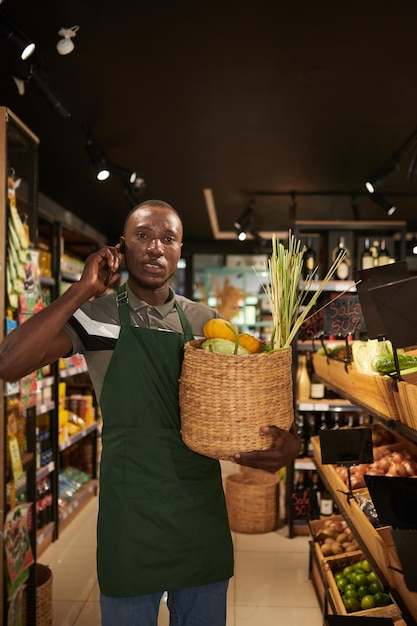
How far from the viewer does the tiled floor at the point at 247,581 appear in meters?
3.51

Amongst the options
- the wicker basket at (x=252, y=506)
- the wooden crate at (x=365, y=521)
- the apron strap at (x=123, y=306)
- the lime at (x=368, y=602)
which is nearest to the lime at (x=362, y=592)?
the lime at (x=368, y=602)

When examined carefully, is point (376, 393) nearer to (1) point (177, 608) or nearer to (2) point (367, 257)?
(1) point (177, 608)

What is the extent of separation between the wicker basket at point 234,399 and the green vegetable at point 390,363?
0.72m

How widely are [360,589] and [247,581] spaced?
4.77 ft

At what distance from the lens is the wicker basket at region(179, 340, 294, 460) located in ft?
5.05

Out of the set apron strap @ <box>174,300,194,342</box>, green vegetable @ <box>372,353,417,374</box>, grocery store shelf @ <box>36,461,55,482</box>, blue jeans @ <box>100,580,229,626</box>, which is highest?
apron strap @ <box>174,300,194,342</box>

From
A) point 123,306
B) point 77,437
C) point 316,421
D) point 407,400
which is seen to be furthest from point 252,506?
point 123,306

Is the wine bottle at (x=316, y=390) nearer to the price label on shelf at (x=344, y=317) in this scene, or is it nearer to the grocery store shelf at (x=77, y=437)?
the price label on shelf at (x=344, y=317)

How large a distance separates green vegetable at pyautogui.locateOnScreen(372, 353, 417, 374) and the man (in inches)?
26.4

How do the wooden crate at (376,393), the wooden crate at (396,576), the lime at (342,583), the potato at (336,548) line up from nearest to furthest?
1. the wooden crate at (396,576)
2. the wooden crate at (376,393)
3. the lime at (342,583)
4. the potato at (336,548)

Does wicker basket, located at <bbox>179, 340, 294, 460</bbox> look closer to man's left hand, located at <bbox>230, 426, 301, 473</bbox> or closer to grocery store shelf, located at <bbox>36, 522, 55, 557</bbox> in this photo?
man's left hand, located at <bbox>230, 426, 301, 473</bbox>

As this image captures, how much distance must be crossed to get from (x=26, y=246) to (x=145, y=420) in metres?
1.57

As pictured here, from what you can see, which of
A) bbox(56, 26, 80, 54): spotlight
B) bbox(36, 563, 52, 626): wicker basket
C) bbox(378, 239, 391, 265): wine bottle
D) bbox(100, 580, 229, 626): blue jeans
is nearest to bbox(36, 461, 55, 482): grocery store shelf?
bbox(36, 563, 52, 626): wicker basket

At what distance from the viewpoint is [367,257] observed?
501cm
